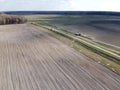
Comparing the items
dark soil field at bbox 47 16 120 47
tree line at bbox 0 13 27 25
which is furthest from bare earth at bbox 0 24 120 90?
tree line at bbox 0 13 27 25

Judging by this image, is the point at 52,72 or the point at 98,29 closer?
the point at 52,72

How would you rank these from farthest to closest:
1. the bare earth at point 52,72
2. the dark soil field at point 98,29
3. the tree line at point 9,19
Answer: the tree line at point 9,19 < the dark soil field at point 98,29 < the bare earth at point 52,72

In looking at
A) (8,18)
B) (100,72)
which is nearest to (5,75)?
(100,72)

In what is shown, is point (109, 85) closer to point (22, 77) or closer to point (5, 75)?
point (22, 77)

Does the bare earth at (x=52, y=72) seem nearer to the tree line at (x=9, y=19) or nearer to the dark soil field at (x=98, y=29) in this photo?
the dark soil field at (x=98, y=29)

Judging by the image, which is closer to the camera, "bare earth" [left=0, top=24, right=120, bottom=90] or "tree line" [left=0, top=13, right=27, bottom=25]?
"bare earth" [left=0, top=24, right=120, bottom=90]

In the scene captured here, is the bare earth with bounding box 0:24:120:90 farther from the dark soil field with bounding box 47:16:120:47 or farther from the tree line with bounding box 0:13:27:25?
the tree line with bounding box 0:13:27:25

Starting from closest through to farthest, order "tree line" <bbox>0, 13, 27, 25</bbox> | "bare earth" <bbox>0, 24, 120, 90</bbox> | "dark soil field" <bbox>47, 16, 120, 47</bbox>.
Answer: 1. "bare earth" <bbox>0, 24, 120, 90</bbox>
2. "dark soil field" <bbox>47, 16, 120, 47</bbox>
3. "tree line" <bbox>0, 13, 27, 25</bbox>

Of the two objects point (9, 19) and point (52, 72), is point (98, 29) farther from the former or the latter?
point (52, 72)

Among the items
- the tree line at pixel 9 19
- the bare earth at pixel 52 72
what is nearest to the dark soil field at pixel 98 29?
the tree line at pixel 9 19

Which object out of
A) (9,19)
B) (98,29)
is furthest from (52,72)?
(9,19)

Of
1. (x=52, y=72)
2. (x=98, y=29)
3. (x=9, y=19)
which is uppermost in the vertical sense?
(x=52, y=72)
